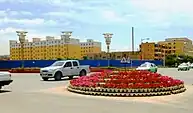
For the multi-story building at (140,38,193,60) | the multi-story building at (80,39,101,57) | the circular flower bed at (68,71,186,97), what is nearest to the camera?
the circular flower bed at (68,71,186,97)

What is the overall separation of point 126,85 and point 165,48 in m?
116

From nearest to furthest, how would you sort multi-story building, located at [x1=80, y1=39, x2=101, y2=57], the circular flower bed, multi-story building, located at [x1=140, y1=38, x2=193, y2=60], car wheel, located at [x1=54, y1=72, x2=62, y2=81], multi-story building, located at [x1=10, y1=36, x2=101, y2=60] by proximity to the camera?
the circular flower bed
car wheel, located at [x1=54, y1=72, x2=62, y2=81]
multi-story building, located at [x1=10, y1=36, x2=101, y2=60]
multi-story building, located at [x1=80, y1=39, x2=101, y2=57]
multi-story building, located at [x1=140, y1=38, x2=193, y2=60]

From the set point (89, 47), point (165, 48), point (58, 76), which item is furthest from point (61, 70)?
point (165, 48)

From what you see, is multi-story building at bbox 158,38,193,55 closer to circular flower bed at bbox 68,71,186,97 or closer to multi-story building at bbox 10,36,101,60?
multi-story building at bbox 10,36,101,60

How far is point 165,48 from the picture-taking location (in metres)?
129

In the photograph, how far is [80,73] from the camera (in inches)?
1223

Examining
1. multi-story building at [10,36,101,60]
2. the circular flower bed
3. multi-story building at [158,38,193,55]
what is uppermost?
multi-story building at [158,38,193,55]

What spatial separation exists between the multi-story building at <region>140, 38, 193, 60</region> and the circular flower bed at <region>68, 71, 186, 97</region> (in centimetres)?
8398

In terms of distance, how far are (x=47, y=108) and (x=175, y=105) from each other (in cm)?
446

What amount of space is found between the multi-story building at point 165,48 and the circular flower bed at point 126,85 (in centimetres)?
8398

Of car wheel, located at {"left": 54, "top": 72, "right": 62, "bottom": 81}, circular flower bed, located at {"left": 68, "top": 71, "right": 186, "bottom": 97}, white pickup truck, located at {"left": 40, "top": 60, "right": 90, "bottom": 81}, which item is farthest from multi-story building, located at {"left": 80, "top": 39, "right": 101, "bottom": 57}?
circular flower bed, located at {"left": 68, "top": 71, "right": 186, "bottom": 97}

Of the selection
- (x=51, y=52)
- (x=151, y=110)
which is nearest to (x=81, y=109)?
(x=151, y=110)

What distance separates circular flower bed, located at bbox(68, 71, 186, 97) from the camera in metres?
15.2

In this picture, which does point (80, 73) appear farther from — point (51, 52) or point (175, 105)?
point (51, 52)
